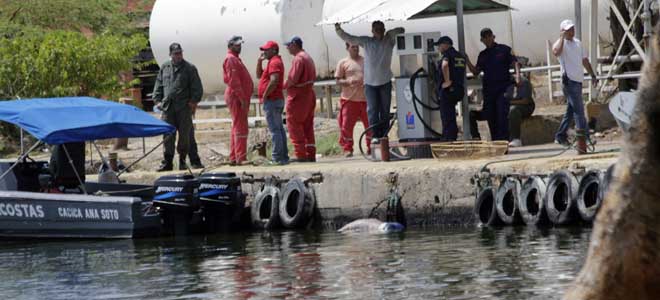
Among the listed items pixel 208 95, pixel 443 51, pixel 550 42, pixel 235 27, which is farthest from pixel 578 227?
pixel 208 95

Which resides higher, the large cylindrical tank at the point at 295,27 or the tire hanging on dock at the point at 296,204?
the large cylindrical tank at the point at 295,27

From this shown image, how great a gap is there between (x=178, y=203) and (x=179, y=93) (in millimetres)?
2905

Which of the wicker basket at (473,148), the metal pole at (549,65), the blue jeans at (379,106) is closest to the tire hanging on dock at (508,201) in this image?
the wicker basket at (473,148)

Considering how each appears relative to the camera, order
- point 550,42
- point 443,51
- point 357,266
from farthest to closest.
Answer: point 550,42 < point 443,51 < point 357,266

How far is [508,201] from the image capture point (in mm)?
16922

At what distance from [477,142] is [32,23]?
1959 cm

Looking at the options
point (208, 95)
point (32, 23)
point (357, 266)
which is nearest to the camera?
point (357, 266)

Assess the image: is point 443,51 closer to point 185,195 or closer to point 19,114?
point 185,195

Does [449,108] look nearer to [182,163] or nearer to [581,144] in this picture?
[581,144]

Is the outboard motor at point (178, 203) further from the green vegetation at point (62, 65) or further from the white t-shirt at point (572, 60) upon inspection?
the green vegetation at point (62, 65)

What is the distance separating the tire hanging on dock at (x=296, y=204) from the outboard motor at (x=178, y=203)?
1.14 meters

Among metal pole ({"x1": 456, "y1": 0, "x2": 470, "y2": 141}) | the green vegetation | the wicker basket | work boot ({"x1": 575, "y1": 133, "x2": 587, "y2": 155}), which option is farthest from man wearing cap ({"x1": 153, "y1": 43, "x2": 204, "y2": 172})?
the green vegetation

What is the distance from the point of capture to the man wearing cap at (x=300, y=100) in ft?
66.6

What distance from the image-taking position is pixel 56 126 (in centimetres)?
1822
